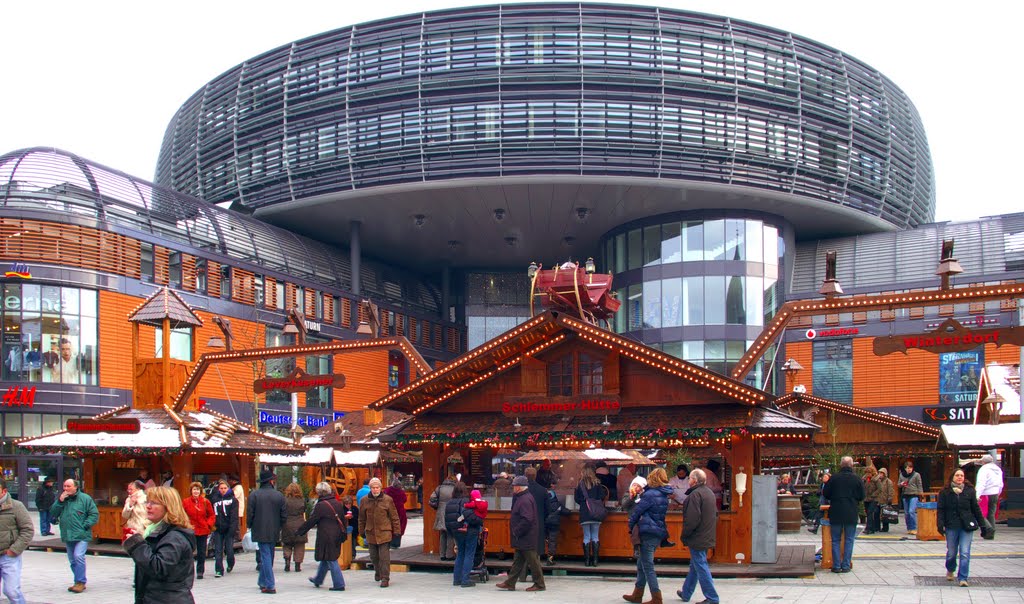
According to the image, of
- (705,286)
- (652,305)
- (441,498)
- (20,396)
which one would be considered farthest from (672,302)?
(441,498)

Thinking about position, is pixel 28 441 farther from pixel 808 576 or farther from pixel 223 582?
pixel 808 576

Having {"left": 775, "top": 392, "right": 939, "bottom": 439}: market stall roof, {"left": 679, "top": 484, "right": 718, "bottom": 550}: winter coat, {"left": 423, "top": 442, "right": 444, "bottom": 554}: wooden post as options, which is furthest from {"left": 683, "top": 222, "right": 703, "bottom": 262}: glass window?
{"left": 679, "top": 484, "right": 718, "bottom": 550}: winter coat

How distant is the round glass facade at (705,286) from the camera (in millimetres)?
50531

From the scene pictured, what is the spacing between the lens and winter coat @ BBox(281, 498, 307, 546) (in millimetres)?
16438

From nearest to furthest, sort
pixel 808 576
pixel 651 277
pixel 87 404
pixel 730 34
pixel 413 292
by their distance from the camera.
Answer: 1. pixel 808 576
2. pixel 87 404
3. pixel 730 34
4. pixel 651 277
5. pixel 413 292

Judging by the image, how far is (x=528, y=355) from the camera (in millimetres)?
18891

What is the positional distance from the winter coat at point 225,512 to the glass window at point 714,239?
36475mm

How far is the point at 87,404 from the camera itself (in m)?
39.0

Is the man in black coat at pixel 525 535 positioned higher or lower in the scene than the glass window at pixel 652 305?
lower

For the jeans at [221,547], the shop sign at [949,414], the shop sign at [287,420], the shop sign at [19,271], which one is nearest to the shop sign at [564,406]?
the jeans at [221,547]

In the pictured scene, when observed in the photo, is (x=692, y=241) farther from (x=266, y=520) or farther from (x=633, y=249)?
(x=266, y=520)

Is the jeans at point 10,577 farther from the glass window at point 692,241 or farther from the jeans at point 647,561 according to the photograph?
the glass window at point 692,241

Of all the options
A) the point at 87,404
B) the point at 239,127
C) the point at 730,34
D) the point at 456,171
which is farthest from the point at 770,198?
the point at 87,404

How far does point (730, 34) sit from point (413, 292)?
26.7 m
